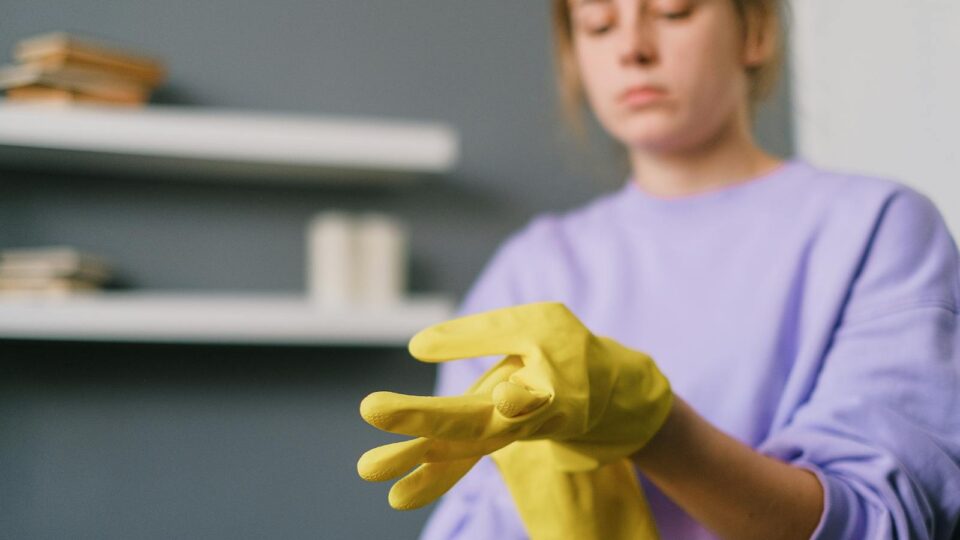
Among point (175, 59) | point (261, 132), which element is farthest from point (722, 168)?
point (175, 59)

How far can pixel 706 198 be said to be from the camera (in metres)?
1.06

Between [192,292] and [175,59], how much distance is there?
42 cm

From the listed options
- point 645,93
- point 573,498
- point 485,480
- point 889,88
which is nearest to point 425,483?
point 573,498

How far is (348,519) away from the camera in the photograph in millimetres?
1684

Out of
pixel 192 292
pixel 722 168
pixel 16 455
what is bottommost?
pixel 16 455

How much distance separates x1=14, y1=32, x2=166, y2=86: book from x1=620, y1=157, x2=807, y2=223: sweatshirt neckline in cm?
88

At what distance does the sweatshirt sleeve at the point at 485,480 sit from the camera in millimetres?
979

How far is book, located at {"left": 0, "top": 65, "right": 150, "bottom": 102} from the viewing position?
149 cm

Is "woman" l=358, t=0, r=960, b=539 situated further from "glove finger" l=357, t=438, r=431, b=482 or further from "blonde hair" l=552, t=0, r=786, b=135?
"glove finger" l=357, t=438, r=431, b=482

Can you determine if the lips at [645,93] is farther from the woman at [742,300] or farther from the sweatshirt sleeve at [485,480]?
the sweatshirt sleeve at [485,480]

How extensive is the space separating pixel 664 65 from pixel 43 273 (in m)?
1.01

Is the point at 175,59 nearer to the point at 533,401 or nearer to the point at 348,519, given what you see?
the point at 348,519

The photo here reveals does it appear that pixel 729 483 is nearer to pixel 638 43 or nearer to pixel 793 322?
pixel 793 322

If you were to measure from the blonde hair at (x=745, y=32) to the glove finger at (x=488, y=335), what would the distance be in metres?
0.55
